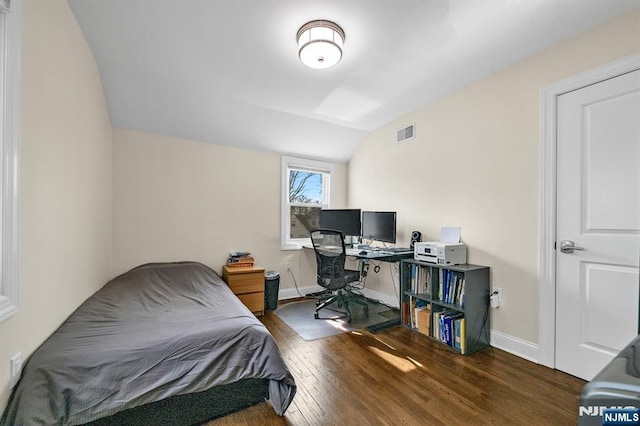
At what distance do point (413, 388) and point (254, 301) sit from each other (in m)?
1.97

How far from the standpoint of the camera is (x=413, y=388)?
185cm

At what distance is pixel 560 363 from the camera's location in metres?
2.04

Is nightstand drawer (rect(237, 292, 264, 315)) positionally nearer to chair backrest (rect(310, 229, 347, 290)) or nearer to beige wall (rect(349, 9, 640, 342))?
chair backrest (rect(310, 229, 347, 290))

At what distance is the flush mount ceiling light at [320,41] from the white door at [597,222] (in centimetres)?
177

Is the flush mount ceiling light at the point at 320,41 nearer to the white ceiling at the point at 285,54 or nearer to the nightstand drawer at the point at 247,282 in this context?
the white ceiling at the point at 285,54

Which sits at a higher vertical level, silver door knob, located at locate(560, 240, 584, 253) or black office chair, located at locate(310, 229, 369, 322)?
silver door knob, located at locate(560, 240, 584, 253)

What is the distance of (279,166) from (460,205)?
7.93 feet

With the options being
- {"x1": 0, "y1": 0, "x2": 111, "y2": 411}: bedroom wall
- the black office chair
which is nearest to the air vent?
the black office chair

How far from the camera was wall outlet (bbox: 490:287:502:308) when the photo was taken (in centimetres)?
241

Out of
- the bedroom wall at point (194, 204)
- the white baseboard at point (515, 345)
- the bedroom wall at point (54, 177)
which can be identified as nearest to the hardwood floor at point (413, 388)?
the white baseboard at point (515, 345)

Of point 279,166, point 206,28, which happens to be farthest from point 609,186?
point 279,166

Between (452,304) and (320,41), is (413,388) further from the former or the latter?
(320,41)

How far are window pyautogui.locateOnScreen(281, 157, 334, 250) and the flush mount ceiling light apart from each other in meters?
2.01

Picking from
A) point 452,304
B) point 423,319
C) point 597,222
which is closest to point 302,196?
point 423,319
